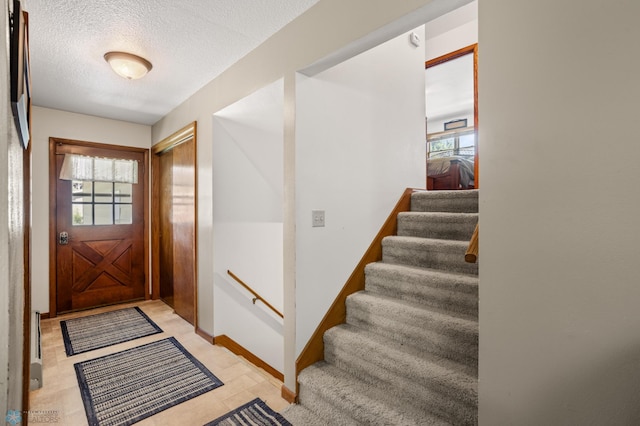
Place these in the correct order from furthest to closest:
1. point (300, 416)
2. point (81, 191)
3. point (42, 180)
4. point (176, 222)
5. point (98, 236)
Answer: point (98, 236) < point (81, 191) < point (176, 222) < point (42, 180) < point (300, 416)

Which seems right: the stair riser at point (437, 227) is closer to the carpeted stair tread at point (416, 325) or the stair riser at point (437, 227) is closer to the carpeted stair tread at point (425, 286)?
the carpeted stair tread at point (425, 286)

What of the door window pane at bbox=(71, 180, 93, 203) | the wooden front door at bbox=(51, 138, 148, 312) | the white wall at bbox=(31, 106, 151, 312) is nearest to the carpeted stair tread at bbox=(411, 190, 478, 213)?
the wooden front door at bbox=(51, 138, 148, 312)

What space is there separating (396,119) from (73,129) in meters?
3.95

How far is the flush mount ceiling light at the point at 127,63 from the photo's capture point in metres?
2.38

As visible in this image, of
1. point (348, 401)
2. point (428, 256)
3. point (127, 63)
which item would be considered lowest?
point (348, 401)

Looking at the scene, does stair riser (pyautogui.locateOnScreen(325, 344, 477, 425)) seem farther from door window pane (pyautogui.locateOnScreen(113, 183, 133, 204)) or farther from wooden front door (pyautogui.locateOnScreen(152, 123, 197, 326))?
door window pane (pyautogui.locateOnScreen(113, 183, 133, 204))

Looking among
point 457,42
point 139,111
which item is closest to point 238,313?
point 139,111

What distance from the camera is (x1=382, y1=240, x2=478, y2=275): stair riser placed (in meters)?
2.19

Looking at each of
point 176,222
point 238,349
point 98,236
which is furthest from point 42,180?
point 238,349

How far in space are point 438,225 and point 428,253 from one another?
0.32 metres

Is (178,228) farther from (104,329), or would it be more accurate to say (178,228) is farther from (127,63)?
(127,63)

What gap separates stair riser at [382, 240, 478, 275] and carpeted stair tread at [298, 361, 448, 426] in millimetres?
955

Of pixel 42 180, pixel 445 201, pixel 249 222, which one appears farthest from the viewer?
pixel 42 180

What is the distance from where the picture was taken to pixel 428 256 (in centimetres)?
239
